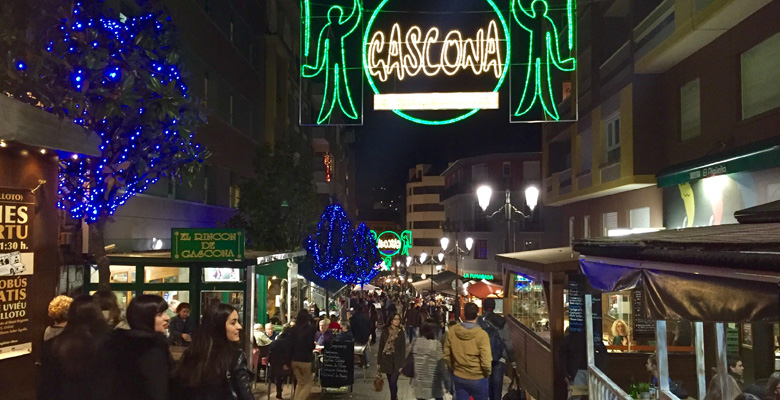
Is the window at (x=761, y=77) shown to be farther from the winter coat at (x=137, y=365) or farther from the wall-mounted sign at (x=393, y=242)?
the wall-mounted sign at (x=393, y=242)

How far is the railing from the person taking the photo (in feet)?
24.1

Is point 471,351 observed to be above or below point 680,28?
below

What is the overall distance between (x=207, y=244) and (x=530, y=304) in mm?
9336

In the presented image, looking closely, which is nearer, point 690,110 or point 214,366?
point 214,366

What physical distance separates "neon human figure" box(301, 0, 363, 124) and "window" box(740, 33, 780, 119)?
325 inches

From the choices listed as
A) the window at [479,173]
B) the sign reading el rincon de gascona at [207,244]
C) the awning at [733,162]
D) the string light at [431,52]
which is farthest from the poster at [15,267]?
the window at [479,173]

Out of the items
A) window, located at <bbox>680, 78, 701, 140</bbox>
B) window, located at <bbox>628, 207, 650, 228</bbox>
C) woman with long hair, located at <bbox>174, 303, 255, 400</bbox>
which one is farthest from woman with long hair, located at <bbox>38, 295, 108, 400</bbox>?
window, located at <bbox>628, 207, 650, 228</bbox>

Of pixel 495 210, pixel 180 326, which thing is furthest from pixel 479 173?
pixel 180 326

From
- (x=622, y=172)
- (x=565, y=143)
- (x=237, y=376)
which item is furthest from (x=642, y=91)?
(x=237, y=376)

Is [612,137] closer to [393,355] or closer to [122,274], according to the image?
[393,355]

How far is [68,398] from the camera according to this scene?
488cm

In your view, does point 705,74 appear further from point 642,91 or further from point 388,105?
point 388,105

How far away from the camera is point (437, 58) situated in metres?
13.5

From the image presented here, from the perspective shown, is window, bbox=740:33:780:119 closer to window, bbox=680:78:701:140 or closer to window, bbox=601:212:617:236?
window, bbox=680:78:701:140
